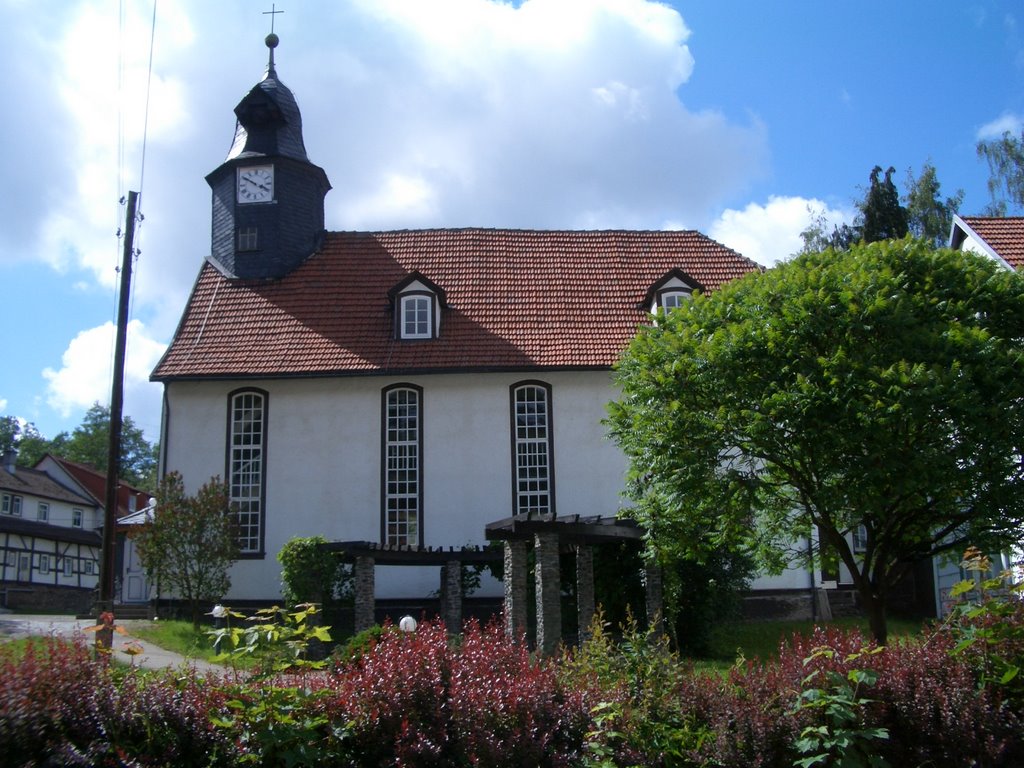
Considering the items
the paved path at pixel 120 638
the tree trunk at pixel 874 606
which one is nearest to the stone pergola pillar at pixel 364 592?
the paved path at pixel 120 638

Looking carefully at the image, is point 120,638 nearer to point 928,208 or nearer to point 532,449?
point 532,449

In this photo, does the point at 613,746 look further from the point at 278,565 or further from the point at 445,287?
the point at 445,287

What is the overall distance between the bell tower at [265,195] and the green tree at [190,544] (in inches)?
302

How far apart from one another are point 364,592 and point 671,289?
11.6m

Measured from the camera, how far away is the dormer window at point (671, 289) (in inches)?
1093

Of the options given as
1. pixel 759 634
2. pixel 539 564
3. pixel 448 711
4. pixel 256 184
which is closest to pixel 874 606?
pixel 539 564

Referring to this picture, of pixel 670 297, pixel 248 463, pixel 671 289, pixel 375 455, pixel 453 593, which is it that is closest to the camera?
pixel 453 593

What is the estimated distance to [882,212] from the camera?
39.0 metres

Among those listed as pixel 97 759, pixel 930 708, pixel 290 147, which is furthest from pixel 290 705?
pixel 290 147

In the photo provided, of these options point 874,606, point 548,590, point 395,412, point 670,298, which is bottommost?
point 874,606

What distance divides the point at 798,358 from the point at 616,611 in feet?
29.1

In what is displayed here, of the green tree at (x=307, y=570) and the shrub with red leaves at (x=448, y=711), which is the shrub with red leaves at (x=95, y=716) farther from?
the green tree at (x=307, y=570)

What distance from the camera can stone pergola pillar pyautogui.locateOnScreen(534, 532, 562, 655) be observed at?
1833 centimetres

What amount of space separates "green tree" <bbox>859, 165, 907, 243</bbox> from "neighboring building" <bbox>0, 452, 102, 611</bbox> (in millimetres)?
33227
